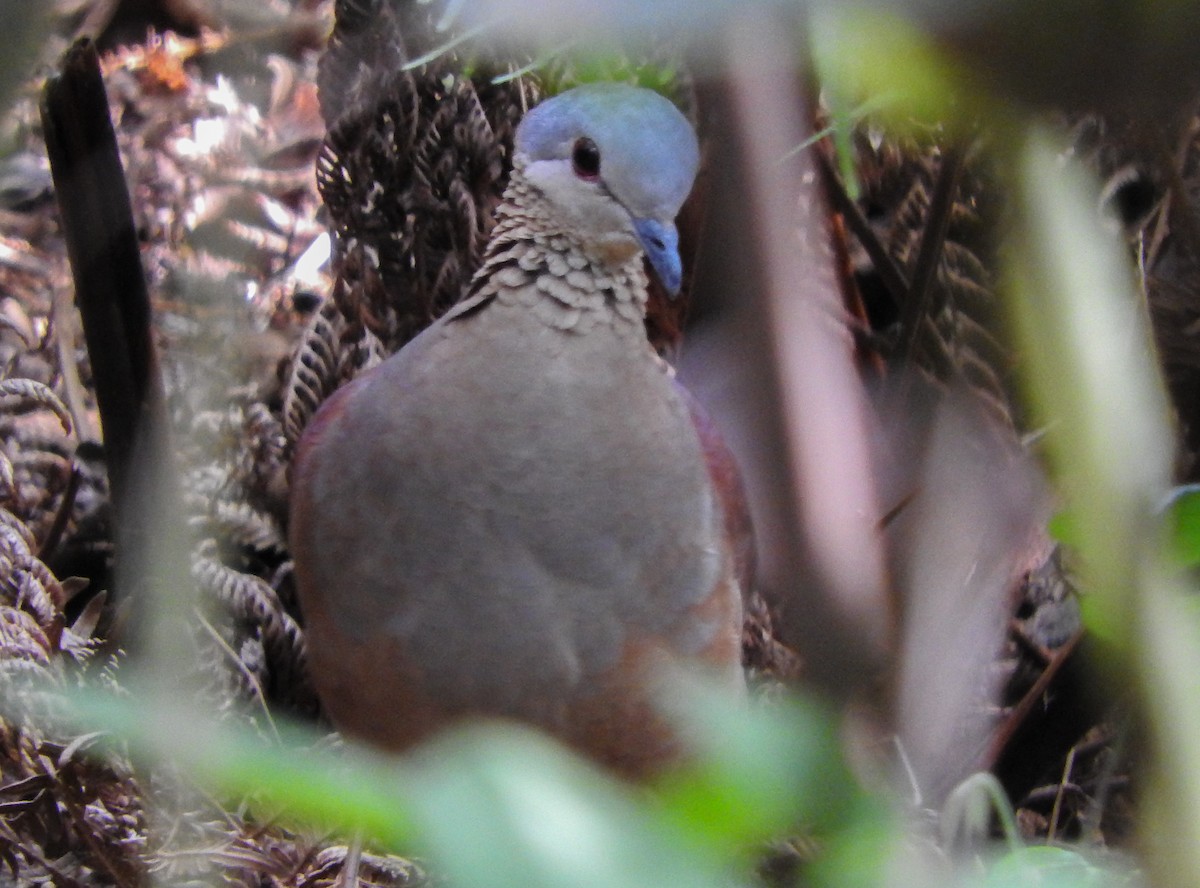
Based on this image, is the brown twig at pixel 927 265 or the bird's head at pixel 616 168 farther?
the bird's head at pixel 616 168

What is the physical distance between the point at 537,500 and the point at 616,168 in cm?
47

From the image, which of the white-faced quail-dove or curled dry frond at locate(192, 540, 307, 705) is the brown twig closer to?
the white-faced quail-dove

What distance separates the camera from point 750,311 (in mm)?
526

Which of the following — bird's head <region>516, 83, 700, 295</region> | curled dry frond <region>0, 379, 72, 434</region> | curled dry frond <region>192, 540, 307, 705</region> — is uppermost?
bird's head <region>516, 83, 700, 295</region>

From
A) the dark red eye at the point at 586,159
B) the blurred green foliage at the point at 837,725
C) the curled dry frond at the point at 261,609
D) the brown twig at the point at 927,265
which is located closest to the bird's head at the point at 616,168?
the dark red eye at the point at 586,159

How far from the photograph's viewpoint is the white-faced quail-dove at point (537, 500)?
6.12 feet

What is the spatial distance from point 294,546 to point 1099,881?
173 cm

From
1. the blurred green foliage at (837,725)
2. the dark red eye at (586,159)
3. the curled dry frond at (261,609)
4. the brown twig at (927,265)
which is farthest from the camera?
the curled dry frond at (261,609)

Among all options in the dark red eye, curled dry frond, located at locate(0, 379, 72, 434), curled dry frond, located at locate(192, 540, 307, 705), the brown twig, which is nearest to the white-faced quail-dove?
the dark red eye

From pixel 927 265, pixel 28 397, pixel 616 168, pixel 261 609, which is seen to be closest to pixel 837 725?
pixel 927 265

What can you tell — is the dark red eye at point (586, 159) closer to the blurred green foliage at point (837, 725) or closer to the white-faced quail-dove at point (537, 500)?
the white-faced quail-dove at point (537, 500)

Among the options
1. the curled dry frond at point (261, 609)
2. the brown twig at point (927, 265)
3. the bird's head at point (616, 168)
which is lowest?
the curled dry frond at point (261, 609)

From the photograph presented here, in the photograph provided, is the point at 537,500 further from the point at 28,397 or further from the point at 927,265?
the point at 28,397

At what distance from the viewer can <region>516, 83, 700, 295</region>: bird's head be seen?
1696 millimetres
